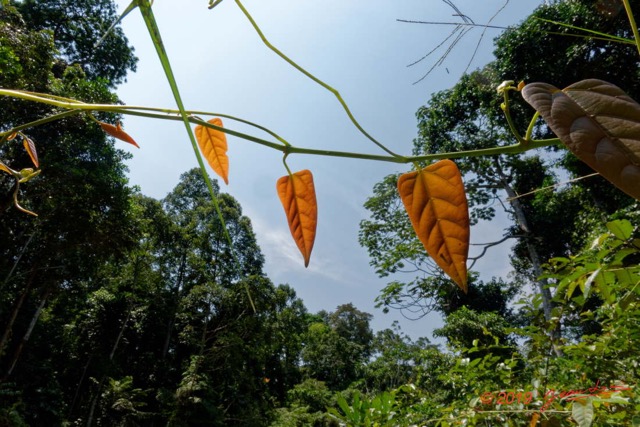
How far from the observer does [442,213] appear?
0.33 feet

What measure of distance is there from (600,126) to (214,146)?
144 millimetres

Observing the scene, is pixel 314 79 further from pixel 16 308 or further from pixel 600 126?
pixel 16 308

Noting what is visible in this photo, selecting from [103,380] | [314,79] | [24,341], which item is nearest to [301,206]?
[314,79]

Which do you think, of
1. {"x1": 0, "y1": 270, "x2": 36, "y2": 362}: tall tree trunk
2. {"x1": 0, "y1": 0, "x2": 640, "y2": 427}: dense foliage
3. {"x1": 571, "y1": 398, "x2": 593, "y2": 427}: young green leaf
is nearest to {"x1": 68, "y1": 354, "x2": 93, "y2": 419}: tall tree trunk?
{"x1": 0, "y1": 0, "x2": 640, "y2": 427}: dense foliage

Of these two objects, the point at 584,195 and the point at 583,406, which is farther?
the point at 584,195

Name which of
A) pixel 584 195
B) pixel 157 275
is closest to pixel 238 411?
pixel 157 275

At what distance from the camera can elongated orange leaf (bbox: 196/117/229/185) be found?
172mm

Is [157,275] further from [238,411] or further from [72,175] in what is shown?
[72,175]

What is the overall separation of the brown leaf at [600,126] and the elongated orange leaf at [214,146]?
127 millimetres

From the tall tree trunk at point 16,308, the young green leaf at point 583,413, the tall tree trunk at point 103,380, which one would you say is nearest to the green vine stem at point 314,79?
the young green leaf at point 583,413

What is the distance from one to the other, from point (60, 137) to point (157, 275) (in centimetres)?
302

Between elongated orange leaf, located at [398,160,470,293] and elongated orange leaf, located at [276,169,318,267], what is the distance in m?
0.03

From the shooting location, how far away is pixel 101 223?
439 cm

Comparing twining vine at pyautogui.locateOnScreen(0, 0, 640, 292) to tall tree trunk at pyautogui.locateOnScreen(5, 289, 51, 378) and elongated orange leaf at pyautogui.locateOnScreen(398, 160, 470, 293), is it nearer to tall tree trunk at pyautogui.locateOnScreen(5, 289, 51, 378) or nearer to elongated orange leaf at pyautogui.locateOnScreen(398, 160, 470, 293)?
elongated orange leaf at pyautogui.locateOnScreen(398, 160, 470, 293)
